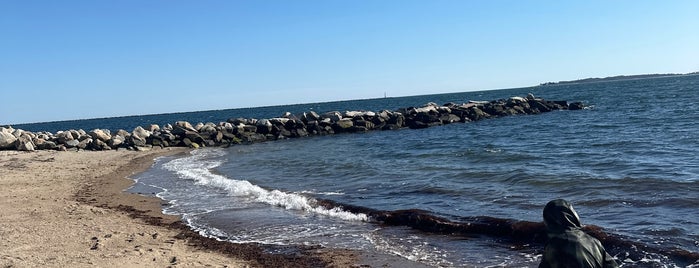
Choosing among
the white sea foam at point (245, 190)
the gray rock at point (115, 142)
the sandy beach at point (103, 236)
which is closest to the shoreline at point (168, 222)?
the sandy beach at point (103, 236)

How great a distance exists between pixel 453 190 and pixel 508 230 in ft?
12.0

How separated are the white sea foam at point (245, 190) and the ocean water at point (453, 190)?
33mm

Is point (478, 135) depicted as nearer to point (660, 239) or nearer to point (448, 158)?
point (448, 158)

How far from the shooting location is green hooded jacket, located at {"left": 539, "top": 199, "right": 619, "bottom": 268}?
3279 millimetres

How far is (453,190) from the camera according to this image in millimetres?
12062

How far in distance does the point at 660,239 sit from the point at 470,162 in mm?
9154

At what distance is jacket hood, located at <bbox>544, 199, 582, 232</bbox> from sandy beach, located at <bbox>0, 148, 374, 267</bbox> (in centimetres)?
401

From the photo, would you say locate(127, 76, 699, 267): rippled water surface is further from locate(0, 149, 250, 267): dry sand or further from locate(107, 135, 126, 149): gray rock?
locate(107, 135, 126, 149): gray rock

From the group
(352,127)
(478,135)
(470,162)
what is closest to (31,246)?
(470,162)

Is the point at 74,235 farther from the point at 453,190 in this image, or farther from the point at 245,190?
the point at 453,190

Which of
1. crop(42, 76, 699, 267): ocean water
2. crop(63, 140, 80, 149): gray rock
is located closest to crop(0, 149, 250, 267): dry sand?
crop(42, 76, 699, 267): ocean water

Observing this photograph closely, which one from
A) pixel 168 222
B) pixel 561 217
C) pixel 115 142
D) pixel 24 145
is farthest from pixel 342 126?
pixel 561 217

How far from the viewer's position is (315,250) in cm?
784

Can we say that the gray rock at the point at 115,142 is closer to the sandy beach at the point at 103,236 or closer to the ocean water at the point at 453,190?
the ocean water at the point at 453,190
